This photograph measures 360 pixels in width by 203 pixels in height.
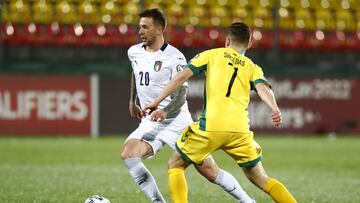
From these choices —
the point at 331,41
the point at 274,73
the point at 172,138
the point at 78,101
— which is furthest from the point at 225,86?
the point at 331,41

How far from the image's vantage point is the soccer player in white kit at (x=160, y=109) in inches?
290

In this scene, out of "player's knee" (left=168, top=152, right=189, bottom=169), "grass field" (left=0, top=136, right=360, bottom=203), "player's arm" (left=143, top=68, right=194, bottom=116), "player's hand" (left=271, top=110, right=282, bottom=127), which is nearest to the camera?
"player's hand" (left=271, top=110, right=282, bottom=127)

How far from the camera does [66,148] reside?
16156mm

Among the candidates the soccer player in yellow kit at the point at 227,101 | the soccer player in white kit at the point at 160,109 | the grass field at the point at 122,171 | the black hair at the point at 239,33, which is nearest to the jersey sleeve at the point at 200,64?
the soccer player in yellow kit at the point at 227,101

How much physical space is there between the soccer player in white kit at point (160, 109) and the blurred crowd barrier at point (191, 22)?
36.2 feet

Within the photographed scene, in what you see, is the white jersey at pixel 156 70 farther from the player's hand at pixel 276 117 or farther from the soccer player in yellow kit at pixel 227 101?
the player's hand at pixel 276 117

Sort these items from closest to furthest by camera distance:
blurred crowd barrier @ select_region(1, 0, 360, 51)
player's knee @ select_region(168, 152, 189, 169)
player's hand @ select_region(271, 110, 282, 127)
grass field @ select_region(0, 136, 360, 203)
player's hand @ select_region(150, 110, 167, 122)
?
player's hand @ select_region(271, 110, 282, 127) → player's knee @ select_region(168, 152, 189, 169) → player's hand @ select_region(150, 110, 167, 122) → grass field @ select_region(0, 136, 360, 203) → blurred crowd barrier @ select_region(1, 0, 360, 51)

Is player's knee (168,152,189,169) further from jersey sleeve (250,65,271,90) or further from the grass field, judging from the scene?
the grass field

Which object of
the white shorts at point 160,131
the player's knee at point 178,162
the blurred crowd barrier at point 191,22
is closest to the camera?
the player's knee at point 178,162

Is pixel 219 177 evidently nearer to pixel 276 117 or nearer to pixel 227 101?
pixel 227 101

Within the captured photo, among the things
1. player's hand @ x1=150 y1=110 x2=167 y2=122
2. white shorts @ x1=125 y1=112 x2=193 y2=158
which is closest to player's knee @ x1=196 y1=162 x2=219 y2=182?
white shorts @ x1=125 y1=112 x2=193 y2=158

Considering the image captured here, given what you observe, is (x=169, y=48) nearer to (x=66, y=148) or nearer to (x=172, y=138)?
(x=172, y=138)

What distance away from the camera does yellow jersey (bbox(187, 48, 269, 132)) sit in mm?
6738

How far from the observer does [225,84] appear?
6.73m
